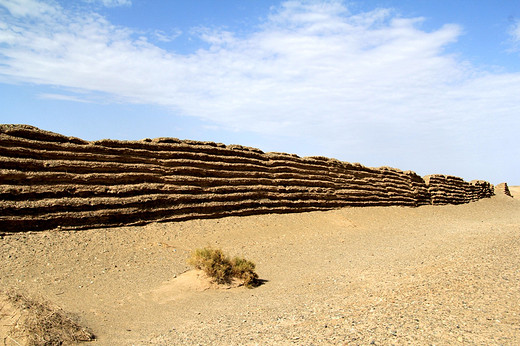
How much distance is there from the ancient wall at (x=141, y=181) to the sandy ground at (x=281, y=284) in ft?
1.71

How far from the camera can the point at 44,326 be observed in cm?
512

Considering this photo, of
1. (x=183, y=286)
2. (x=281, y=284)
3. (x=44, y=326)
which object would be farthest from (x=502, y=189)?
(x=44, y=326)

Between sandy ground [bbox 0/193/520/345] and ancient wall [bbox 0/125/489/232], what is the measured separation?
521 mm

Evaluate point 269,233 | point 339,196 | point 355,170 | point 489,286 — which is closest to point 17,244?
point 269,233

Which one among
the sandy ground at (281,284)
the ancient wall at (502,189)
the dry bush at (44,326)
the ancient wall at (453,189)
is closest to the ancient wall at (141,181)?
the sandy ground at (281,284)

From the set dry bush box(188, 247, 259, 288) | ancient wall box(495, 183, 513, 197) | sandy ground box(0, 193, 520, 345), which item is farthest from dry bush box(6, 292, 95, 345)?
ancient wall box(495, 183, 513, 197)

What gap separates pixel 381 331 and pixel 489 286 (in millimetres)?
2981

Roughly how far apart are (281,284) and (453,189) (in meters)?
21.5

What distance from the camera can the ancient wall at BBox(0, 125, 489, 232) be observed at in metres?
10.2

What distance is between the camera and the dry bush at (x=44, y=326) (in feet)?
16.0

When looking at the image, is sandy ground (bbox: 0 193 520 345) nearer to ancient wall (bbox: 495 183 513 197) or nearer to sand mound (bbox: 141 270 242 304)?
sand mound (bbox: 141 270 242 304)

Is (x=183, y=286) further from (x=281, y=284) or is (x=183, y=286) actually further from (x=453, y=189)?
(x=453, y=189)

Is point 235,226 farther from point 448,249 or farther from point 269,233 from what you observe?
point 448,249

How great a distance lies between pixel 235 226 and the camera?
13.2m
